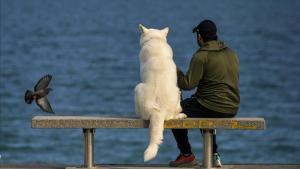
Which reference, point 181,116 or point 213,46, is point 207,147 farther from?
point 213,46

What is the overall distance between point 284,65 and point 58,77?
13.0 meters

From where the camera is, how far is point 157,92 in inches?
512

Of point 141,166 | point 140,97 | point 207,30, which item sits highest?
point 207,30

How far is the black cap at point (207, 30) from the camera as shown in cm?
1321

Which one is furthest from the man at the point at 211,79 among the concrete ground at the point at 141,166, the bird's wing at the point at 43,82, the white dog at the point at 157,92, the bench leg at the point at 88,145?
the bird's wing at the point at 43,82

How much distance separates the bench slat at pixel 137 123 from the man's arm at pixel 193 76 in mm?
346

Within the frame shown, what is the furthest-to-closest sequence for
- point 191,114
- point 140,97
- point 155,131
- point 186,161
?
point 186,161 → point 191,114 → point 140,97 → point 155,131

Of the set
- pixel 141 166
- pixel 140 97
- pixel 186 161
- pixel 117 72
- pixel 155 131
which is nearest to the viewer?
pixel 155 131

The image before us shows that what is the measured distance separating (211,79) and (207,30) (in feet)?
1.46

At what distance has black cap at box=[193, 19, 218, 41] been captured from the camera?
1321 cm

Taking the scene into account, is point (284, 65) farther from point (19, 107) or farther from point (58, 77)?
point (19, 107)

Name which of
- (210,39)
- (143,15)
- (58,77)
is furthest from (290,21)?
(210,39)

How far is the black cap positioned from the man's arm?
246 mm

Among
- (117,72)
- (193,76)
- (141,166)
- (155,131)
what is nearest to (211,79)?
(193,76)
